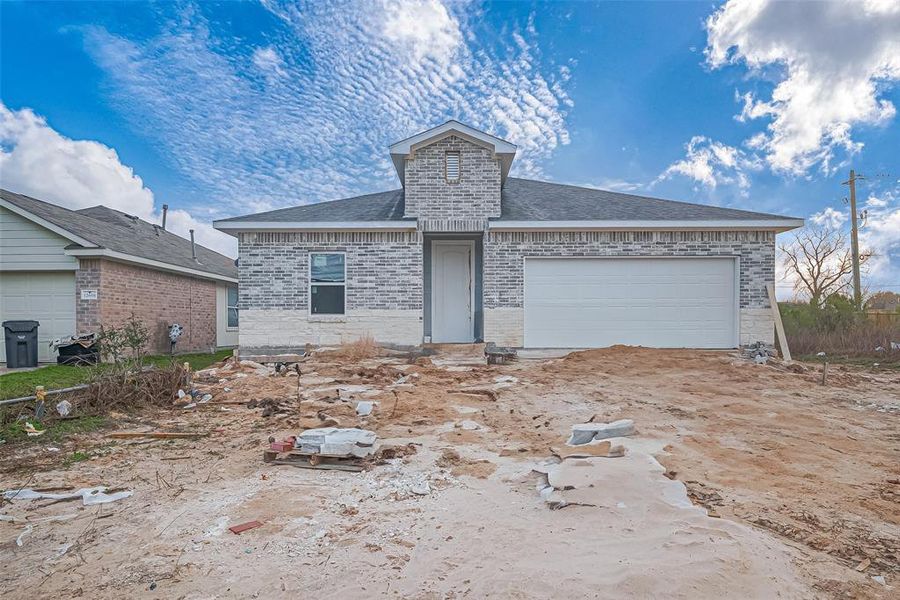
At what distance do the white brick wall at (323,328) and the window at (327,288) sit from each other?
0.70ft

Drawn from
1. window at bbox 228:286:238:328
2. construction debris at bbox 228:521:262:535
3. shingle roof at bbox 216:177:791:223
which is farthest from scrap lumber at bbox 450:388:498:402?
Result: window at bbox 228:286:238:328

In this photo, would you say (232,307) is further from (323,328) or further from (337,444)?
(337,444)

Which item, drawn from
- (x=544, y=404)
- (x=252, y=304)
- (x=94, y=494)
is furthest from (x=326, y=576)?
(x=252, y=304)

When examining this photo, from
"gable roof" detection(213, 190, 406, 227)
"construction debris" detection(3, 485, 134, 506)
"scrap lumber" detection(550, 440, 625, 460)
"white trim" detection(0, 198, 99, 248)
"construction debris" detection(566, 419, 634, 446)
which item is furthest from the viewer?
"white trim" detection(0, 198, 99, 248)

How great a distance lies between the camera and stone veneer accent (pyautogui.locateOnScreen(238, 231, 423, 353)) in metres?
11.2

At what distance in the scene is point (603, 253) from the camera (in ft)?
37.0

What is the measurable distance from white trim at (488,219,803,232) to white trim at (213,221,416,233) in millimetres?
2422

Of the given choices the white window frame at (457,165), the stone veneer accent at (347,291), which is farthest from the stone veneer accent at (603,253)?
the stone veneer accent at (347,291)

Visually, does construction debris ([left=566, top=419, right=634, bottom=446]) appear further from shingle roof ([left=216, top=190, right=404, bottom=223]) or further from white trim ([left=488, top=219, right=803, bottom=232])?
shingle roof ([left=216, top=190, right=404, bottom=223])

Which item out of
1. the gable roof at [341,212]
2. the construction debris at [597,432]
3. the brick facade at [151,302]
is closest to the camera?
the construction debris at [597,432]

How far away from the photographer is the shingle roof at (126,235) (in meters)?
12.5

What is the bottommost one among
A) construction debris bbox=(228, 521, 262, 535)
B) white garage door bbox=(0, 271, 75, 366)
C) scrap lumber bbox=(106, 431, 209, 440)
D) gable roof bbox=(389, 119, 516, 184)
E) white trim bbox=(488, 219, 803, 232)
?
scrap lumber bbox=(106, 431, 209, 440)

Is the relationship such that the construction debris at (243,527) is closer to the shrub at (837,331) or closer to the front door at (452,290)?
the front door at (452,290)

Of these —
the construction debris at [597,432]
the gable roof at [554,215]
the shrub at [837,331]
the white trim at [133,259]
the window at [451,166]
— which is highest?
the window at [451,166]
